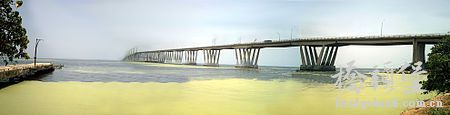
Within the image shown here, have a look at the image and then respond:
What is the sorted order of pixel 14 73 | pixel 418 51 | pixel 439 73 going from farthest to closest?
pixel 418 51, pixel 14 73, pixel 439 73

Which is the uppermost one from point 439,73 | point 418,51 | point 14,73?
point 418,51

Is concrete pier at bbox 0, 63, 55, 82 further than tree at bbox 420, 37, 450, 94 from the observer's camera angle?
Yes

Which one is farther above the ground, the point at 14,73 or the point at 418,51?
the point at 418,51

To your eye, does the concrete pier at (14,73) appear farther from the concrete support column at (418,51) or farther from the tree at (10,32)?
the concrete support column at (418,51)

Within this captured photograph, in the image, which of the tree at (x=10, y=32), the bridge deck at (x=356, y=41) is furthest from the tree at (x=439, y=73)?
the bridge deck at (x=356, y=41)

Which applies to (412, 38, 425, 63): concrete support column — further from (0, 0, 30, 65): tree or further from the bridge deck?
(0, 0, 30, 65): tree

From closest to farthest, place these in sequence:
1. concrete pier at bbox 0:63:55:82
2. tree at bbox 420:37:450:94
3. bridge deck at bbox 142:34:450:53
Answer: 1. tree at bbox 420:37:450:94
2. concrete pier at bbox 0:63:55:82
3. bridge deck at bbox 142:34:450:53

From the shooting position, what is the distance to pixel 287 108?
18.5m

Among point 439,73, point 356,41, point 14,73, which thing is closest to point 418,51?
point 356,41

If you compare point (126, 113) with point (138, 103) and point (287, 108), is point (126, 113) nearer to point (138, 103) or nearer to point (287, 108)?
point (138, 103)

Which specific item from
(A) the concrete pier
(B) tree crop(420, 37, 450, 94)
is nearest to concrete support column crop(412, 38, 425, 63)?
(B) tree crop(420, 37, 450, 94)

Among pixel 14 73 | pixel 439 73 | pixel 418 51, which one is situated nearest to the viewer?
pixel 439 73

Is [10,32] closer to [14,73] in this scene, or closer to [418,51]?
[14,73]

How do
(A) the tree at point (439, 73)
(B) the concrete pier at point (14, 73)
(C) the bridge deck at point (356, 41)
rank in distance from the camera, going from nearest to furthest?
(A) the tree at point (439, 73) < (B) the concrete pier at point (14, 73) < (C) the bridge deck at point (356, 41)
